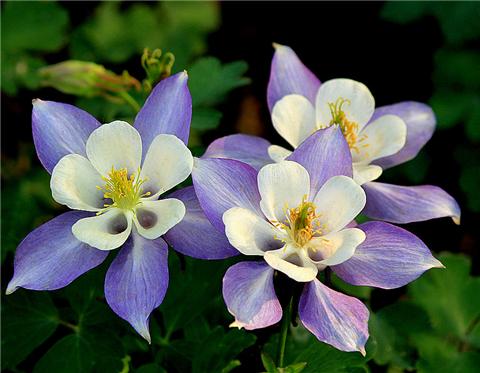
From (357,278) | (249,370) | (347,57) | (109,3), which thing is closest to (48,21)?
(109,3)

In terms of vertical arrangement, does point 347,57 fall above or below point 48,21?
below

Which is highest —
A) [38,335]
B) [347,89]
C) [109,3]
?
[347,89]

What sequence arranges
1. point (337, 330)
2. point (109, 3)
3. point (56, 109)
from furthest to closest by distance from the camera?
point (109, 3) → point (56, 109) → point (337, 330)

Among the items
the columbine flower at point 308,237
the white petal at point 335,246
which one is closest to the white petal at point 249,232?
the columbine flower at point 308,237

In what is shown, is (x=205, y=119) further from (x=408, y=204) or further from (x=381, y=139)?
(x=408, y=204)

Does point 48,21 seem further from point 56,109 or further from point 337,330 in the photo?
point 337,330

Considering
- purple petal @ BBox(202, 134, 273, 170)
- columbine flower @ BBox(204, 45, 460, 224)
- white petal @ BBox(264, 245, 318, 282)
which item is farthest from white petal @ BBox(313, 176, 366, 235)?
purple petal @ BBox(202, 134, 273, 170)
